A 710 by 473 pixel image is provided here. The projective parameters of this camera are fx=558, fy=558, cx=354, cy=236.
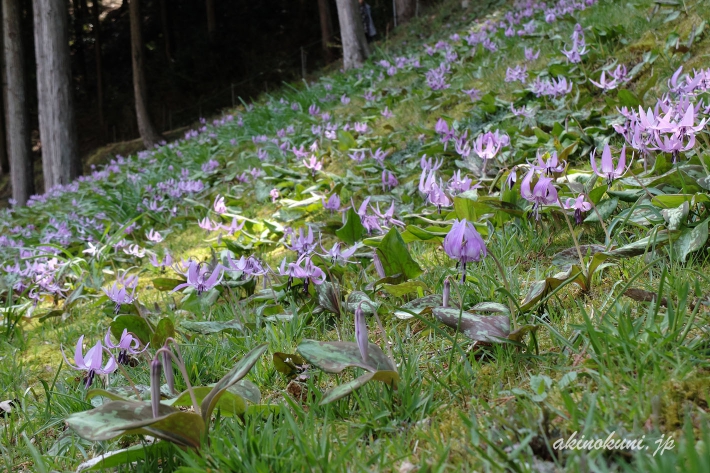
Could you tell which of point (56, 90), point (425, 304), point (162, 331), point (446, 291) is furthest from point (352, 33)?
point (446, 291)

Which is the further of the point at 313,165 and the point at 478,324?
the point at 313,165

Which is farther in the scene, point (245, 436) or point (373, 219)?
point (373, 219)

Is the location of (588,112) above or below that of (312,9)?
below

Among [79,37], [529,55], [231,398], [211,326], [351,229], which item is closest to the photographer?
[231,398]

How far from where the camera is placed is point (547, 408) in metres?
1.04

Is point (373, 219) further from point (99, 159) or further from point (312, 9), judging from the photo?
point (312, 9)

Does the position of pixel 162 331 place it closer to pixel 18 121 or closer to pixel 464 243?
pixel 464 243

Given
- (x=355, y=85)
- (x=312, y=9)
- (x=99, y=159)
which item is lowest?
(x=99, y=159)

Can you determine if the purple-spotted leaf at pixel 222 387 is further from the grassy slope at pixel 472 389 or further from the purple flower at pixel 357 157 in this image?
the purple flower at pixel 357 157

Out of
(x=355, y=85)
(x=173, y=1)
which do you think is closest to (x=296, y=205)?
(x=355, y=85)

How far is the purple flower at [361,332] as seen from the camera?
46.0 inches

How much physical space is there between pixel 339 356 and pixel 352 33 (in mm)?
9281

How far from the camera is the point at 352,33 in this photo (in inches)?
382

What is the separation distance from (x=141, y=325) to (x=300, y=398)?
74cm
